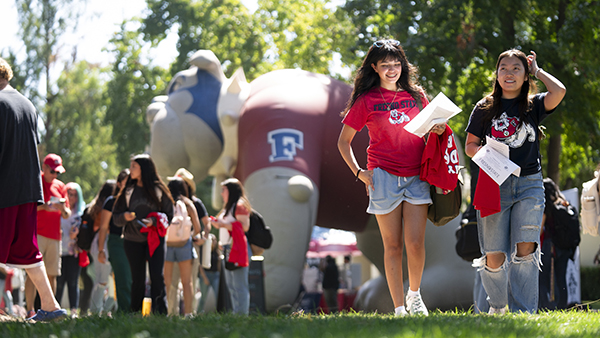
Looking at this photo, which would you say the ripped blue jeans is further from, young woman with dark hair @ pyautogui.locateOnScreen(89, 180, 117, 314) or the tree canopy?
the tree canopy

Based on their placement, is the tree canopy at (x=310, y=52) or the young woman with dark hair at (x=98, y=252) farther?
the tree canopy at (x=310, y=52)

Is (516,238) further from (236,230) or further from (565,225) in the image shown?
(236,230)

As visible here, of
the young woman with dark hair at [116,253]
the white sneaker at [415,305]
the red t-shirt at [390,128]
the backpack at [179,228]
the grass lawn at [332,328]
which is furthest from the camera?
the backpack at [179,228]

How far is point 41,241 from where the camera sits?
24.6 feet

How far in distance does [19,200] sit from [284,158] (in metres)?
4.22

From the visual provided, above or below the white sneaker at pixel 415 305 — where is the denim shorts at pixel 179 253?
above

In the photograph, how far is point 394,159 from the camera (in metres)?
4.47

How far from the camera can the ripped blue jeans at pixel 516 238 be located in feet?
14.0

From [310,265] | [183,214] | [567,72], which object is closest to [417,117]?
[183,214]

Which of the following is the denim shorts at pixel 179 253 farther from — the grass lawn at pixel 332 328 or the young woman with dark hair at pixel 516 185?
the young woman with dark hair at pixel 516 185

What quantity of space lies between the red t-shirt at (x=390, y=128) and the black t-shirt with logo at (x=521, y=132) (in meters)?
0.50

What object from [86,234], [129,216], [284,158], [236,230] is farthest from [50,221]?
[284,158]

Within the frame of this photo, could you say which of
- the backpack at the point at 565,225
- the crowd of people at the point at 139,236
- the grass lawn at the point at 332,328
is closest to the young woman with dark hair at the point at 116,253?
the crowd of people at the point at 139,236

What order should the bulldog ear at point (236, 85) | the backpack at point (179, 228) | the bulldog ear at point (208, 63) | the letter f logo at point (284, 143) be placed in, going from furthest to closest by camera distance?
1. the bulldog ear at point (208, 63)
2. the bulldog ear at point (236, 85)
3. the letter f logo at point (284, 143)
4. the backpack at point (179, 228)
